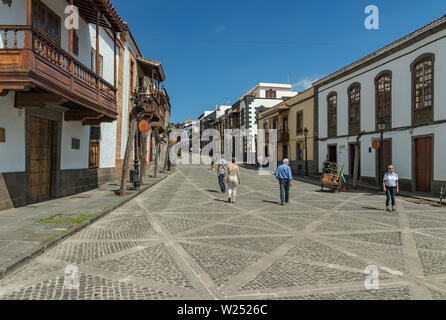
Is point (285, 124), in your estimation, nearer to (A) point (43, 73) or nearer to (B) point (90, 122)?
(B) point (90, 122)

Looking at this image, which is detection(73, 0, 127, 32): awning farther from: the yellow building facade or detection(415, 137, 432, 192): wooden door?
the yellow building facade

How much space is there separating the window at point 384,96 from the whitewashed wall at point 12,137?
1748cm

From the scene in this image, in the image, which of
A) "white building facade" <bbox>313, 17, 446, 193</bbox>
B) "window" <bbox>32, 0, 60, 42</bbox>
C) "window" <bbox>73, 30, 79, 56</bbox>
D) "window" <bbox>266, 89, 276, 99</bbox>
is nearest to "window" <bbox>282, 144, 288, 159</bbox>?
"white building facade" <bbox>313, 17, 446, 193</bbox>

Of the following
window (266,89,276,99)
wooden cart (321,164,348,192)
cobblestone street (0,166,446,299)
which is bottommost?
cobblestone street (0,166,446,299)

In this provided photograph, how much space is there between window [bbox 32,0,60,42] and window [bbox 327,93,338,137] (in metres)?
19.2

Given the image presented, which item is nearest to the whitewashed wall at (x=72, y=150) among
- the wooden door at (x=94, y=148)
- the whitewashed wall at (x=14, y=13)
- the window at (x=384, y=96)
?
the wooden door at (x=94, y=148)

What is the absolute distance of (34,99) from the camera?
849cm

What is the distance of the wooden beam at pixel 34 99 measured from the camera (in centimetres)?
837

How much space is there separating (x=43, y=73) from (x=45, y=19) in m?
3.76

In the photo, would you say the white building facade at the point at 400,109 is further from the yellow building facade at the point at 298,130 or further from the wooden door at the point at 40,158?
the wooden door at the point at 40,158

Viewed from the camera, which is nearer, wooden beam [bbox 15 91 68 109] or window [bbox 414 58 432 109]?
wooden beam [bbox 15 91 68 109]

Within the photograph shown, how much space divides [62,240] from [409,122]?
660 inches

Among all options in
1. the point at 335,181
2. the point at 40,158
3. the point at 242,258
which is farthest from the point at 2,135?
the point at 335,181

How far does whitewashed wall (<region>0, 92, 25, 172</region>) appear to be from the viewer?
327 inches
